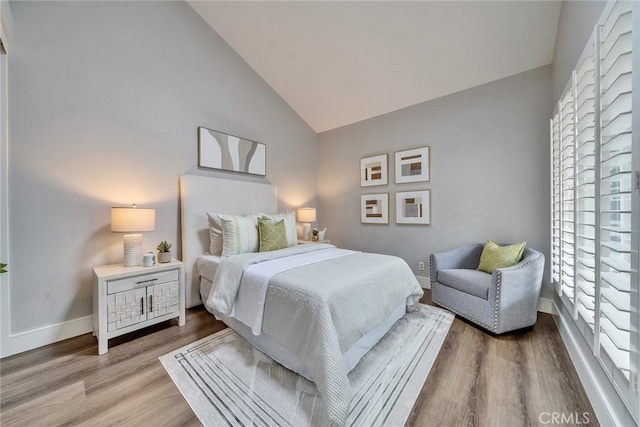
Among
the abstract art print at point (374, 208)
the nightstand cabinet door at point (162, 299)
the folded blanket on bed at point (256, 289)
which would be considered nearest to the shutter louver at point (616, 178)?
the folded blanket on bed at point (256, 289)

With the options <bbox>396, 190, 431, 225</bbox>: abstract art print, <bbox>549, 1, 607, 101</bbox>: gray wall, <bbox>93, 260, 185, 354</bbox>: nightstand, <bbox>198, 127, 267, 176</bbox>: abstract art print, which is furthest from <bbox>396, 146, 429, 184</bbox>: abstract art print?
<bbox>93, 260, 185, 354</bbox>: nightstand

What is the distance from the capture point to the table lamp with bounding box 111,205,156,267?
2.14 m

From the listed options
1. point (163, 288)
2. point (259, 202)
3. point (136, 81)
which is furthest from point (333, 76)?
point (163, 288)

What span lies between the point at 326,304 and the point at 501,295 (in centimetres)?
164

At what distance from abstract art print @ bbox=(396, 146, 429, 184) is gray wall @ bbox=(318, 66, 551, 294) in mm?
90

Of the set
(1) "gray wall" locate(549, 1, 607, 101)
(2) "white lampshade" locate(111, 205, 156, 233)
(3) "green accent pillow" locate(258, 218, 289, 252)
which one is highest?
(1) "gray wall" locate(549, 1, 607, 101)

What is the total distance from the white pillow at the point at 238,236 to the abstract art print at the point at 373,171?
6.69 feet

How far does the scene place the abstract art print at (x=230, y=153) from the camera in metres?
3.03

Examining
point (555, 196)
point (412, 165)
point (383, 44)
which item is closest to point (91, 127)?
point (383, 44)

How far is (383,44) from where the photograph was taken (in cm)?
280

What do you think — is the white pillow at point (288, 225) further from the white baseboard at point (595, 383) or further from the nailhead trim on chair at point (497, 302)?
the white baseboard at point (595, 383)

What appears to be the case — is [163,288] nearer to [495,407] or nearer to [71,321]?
[71,321]

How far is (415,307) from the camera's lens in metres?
2.57

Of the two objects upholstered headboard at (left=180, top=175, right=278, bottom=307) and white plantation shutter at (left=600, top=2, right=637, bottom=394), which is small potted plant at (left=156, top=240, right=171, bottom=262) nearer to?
upholstered headboard at (left=180, top=175, right=278, bottom=307)
